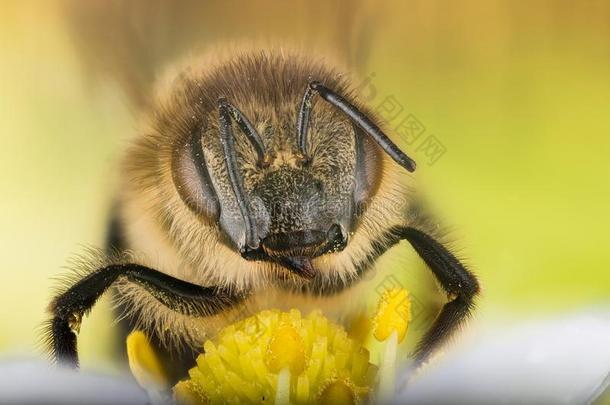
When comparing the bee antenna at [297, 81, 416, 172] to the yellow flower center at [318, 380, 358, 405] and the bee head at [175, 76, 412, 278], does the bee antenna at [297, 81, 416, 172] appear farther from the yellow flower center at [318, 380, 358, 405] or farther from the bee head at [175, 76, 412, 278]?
the yellow flower center at [318, 380, 358, 405]

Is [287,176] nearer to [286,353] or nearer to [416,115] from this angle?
[286,353]

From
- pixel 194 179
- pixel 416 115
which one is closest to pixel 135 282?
pixel 194 179

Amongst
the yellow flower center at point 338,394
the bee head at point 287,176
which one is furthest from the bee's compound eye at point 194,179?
the yellow flower center at point 338,394

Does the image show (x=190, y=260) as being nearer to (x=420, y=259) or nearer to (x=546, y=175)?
(x=420, y=259)

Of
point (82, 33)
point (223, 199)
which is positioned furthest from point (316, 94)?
point (82, 33)

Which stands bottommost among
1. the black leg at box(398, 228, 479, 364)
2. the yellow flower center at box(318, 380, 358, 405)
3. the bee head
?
the yellow flower center at box(318, 380, 358, 405)

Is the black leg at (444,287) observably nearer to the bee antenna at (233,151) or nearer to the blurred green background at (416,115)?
the blurred green background at (416,115)

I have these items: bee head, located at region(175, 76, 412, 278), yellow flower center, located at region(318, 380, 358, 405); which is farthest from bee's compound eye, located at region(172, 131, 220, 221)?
yellow flower center, located at region(318, 380, 358, 405)
